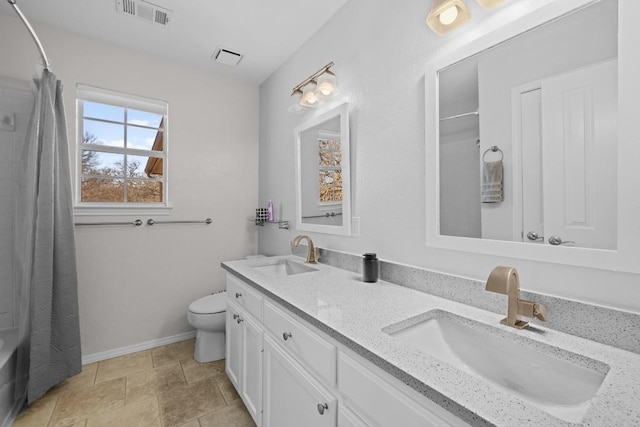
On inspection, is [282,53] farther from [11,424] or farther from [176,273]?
[11,424]

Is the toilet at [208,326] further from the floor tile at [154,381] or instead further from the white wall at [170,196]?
the white wall at [170,196]

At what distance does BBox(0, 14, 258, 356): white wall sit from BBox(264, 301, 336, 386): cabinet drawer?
159cm

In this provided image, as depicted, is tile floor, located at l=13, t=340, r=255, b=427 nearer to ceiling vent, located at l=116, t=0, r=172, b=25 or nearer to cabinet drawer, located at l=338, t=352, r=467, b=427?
cabinet drawer, located at l=338, t=352, r=467, b=427

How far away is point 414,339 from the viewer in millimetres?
996

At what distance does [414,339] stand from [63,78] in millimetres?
2886

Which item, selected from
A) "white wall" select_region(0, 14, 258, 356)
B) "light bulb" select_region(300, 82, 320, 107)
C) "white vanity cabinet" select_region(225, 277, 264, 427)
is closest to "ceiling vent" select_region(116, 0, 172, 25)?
"white wall" select_region(0, 14, 258, 356)

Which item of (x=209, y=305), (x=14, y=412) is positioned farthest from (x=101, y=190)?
(x=14, y=412)

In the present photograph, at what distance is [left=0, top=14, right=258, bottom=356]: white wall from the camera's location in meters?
2.23

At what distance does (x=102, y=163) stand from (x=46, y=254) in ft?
2.92

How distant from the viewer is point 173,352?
244cm

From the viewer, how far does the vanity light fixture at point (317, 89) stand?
1.91 metres

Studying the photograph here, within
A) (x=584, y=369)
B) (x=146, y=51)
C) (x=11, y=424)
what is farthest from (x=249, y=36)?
(x=11, y=424)

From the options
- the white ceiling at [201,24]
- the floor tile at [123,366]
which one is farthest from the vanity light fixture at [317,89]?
the floor tile at [123,366]

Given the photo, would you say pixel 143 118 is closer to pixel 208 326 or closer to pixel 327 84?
pixel 327 84
